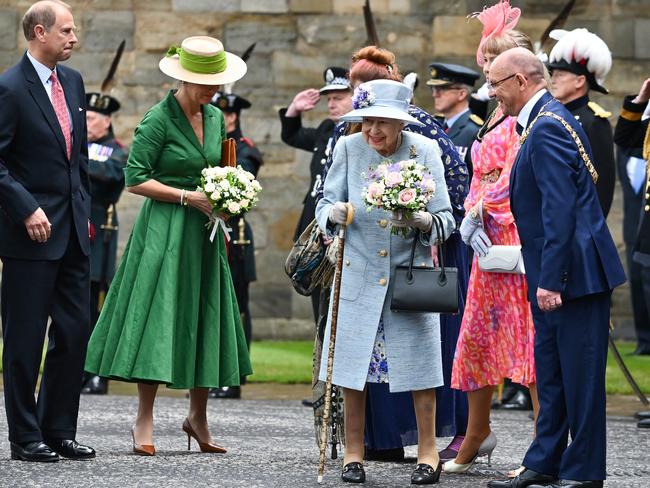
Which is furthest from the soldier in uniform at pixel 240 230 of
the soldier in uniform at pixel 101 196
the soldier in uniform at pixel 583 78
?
the soldier in uniform at pixel 583 78

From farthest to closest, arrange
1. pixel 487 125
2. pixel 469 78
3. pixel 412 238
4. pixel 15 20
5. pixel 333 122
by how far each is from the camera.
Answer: pixel 15 20 < pixel 333 122 < pixel 469 78 < pixel 487 125 < pixel 412 238

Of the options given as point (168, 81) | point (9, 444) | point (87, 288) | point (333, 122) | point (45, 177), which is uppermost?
point (168, 81)

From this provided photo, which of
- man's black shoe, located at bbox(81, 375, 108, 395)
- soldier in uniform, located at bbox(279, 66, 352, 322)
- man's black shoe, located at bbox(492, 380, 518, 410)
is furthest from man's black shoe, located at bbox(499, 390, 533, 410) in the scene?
man's black shoe, located at bbox(81, 375, 108, 395)

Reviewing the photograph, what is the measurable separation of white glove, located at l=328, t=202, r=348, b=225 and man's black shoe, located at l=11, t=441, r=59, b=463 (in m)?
1.73

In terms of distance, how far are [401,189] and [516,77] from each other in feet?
2.20

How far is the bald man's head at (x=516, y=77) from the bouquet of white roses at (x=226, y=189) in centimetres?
161

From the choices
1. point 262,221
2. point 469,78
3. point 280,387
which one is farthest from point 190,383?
point 262,221

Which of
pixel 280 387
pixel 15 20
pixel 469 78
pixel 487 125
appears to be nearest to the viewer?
pixel 487 125

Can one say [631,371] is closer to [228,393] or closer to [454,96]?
[228,393]

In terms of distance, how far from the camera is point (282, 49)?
14945 millimetres

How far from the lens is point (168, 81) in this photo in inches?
584

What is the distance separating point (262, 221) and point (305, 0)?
2.17 metres

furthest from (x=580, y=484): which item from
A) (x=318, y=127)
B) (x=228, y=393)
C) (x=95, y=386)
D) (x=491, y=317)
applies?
(x=95, y=386)

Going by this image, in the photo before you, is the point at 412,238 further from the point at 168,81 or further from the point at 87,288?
the point at 168,81
